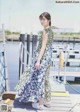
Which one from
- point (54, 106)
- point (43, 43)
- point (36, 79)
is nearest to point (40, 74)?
point (36, 79)

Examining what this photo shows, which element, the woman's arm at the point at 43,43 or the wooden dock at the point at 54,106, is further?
the wooden dock at the point at 54,106

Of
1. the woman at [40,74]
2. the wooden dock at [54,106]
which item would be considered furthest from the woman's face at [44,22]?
the wooden dock at [54,106]

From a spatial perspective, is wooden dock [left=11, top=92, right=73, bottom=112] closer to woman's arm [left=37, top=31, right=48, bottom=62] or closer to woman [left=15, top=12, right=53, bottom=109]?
woman [left=15, top=12, right=53, bottom=109]

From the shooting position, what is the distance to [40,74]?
188cm

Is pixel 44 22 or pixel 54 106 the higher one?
pixel 44 22

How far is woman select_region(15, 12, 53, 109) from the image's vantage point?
1800 millimetres

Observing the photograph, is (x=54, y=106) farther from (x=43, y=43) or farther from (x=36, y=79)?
(x=43, y=43)

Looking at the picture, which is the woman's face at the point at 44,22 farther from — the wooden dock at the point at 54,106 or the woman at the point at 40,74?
the wooden dock at the point at 54,106

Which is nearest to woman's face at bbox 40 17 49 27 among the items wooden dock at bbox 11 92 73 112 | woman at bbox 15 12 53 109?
woman at bbox 15 12 53 109

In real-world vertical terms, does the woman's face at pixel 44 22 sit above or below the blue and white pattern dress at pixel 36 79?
above

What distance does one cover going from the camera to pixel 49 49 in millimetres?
1863

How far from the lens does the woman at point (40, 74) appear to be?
180 cm

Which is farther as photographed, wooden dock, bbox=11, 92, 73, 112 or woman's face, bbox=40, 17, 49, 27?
wooden dock, bbox=11, 92, 73, 112

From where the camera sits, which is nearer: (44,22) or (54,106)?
(44,22)
